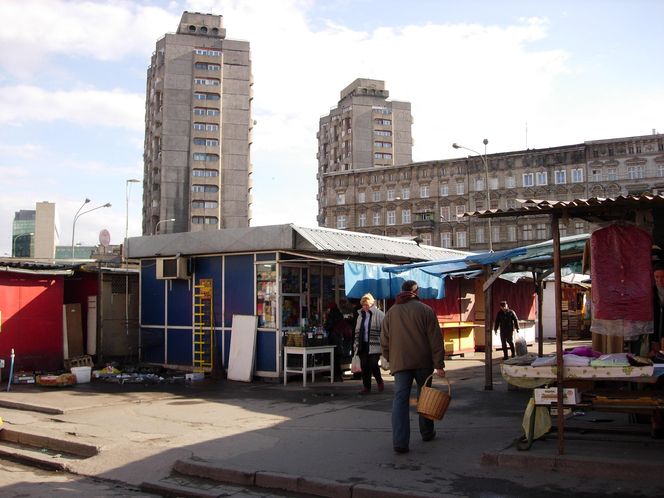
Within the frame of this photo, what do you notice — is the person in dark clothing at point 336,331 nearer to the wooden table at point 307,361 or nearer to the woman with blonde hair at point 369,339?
the wooden table at point 307,361

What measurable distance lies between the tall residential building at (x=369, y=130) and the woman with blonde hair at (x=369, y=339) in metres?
106

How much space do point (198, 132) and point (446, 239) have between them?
3798 centimetres

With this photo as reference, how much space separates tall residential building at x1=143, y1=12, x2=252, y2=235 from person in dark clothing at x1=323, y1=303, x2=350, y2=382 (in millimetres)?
79195

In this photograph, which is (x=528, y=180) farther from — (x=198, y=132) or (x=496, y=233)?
(x=198, y=132)

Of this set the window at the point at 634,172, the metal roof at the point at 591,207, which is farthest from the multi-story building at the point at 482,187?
the metal roof at the point at 591,207

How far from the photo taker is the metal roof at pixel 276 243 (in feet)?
49.0

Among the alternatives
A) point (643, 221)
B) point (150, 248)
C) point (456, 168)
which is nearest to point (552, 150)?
point (456, 168)

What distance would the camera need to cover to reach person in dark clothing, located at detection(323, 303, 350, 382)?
15.2 m

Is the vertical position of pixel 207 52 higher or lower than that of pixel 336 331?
higher

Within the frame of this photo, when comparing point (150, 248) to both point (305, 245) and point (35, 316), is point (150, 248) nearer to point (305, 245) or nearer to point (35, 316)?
point (35, 316)

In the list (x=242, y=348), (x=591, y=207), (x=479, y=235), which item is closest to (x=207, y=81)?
(x=479, y=235)

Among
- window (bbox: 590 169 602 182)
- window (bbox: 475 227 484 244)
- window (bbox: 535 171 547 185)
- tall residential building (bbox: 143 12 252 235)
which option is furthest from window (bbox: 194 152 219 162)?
window (bbox: 590 169 602 182)

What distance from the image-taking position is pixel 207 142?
9356 cm

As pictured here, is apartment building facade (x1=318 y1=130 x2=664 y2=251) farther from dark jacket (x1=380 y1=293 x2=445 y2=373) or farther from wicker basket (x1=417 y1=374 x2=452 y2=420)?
wicker basket (x1=417 y1=374 x2=452 y2=420)
